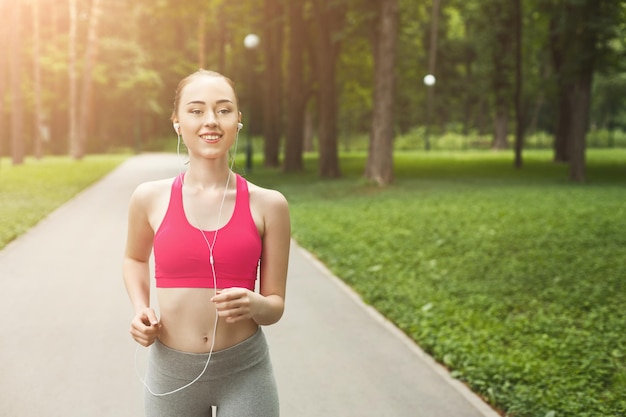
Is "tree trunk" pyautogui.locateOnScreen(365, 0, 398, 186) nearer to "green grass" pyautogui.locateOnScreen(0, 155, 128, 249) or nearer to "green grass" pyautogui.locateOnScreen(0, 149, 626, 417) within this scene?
"green grass" pyautogui.locateOnScreen(0, 149, 626, 417)

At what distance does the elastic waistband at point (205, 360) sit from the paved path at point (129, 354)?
270 centimetres

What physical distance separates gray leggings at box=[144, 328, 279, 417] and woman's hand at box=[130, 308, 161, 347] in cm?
13

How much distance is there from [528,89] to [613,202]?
33372mm

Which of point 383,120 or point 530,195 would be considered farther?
point 383,120

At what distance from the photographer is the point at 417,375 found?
598cm

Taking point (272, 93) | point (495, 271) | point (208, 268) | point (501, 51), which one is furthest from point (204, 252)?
point (501, 51)

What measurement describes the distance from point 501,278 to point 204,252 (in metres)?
8.06

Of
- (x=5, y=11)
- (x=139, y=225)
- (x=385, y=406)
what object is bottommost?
(x=385, y=406)

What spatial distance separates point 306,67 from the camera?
43.0 meters

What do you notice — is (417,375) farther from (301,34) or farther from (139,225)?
Result: (301,34)

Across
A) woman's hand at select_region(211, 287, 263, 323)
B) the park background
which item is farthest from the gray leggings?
the park background

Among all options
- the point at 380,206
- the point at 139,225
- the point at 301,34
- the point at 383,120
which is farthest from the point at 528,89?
the point at 139,225

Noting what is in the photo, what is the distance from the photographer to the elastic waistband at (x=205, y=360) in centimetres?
250

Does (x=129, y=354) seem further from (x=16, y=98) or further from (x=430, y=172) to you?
(x=16, y=98)
